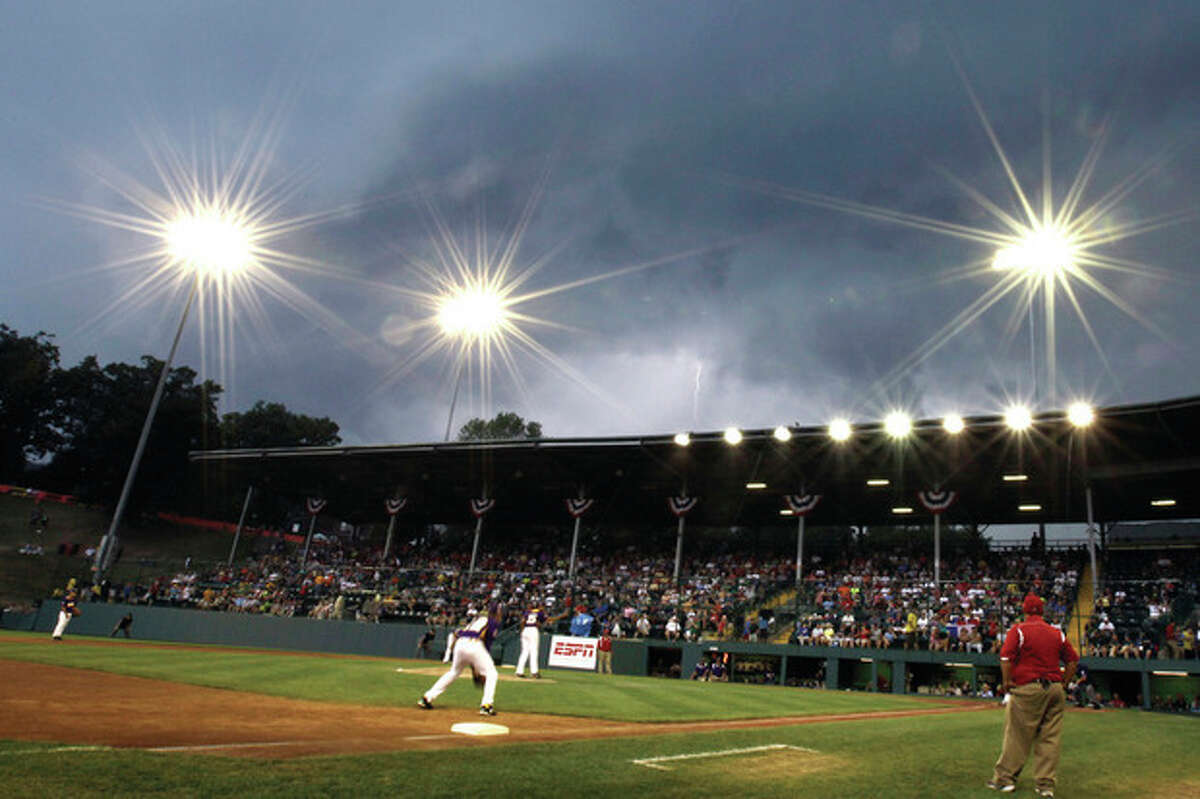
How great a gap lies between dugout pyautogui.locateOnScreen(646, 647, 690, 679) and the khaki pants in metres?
24.0

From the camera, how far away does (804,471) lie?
34.1 metres

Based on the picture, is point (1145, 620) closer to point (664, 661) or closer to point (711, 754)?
point (664, 661)

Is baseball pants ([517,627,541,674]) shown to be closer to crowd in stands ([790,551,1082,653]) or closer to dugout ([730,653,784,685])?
dugout ([730,653,784,685])

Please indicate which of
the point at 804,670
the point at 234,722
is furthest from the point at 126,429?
the point at 234,722

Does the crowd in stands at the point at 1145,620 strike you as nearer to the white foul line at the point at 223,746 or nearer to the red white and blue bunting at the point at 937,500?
the red white and blue bunting at the point at 937,500

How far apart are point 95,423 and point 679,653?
52242mm

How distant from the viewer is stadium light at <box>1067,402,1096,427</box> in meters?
23.9

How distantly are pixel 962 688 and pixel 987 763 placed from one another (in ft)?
71.3

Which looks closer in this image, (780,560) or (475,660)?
(475,660)

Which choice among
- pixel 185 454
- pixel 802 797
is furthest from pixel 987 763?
pixel 185 454

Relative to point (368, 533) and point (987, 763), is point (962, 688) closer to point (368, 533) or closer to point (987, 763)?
point (987, 763)

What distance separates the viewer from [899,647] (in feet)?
83.4

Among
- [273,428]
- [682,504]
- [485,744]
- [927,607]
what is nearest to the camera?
[485,744]

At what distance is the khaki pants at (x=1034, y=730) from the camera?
20.4ft
